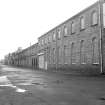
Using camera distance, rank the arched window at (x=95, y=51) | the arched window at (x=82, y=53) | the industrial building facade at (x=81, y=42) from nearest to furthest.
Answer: the industrial building facade at (x=81, y=42) < the arched window at (x=95, y=51) < the arched window at (x=82, y=53)

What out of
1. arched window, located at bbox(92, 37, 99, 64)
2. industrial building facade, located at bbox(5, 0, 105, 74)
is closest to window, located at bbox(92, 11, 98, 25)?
industrial building facade, located at bbox(5, 0, 105, 74)

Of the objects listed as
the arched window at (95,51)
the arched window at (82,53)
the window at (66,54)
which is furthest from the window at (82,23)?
the window at (66,54)

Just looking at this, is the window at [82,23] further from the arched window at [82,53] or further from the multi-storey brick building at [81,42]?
the arched window at [82,53]

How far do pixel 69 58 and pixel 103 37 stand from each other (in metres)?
9.80

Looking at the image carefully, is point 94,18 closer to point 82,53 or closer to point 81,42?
point 81,42

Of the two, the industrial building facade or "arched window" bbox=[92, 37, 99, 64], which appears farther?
"arched window" bbox=[92, 37, 99, 64]

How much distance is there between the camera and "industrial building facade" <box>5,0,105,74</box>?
898 inches

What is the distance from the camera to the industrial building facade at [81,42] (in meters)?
22.8

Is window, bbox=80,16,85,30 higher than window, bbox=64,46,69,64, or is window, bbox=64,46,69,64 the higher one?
window, bbox=80,16,85,30

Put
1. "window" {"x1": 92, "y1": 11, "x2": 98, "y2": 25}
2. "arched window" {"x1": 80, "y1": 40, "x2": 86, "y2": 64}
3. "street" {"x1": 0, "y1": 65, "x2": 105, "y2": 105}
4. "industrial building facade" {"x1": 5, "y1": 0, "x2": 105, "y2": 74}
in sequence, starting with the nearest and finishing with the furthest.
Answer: "street" {"x1": 0, "y1": 65, "x2": 105, "y2": 105} < "industrial building facade" {"x1": 5, "y1": 0, "x2": 105, "y2": 74} < "window" {"x1": 92, "y1": 11, "x2": 98, "y2": 25} < "arched window" {"x1": 80, "y1": 40, "x2": 86, "y2": 64}

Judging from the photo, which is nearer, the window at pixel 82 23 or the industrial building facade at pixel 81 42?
the industrial building facade at pixel 81 42

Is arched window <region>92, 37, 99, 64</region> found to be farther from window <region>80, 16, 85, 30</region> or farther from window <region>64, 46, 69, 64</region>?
window <region>64, 46, 69, 64</region>

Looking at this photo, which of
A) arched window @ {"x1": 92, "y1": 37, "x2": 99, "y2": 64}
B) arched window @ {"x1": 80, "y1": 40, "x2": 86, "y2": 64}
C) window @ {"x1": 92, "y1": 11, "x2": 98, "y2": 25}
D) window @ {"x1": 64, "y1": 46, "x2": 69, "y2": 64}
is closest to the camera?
arched window @ {"x1": 92, "y1": 37, "x2": 99, "y2": 64}

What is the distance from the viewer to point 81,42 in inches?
1073
